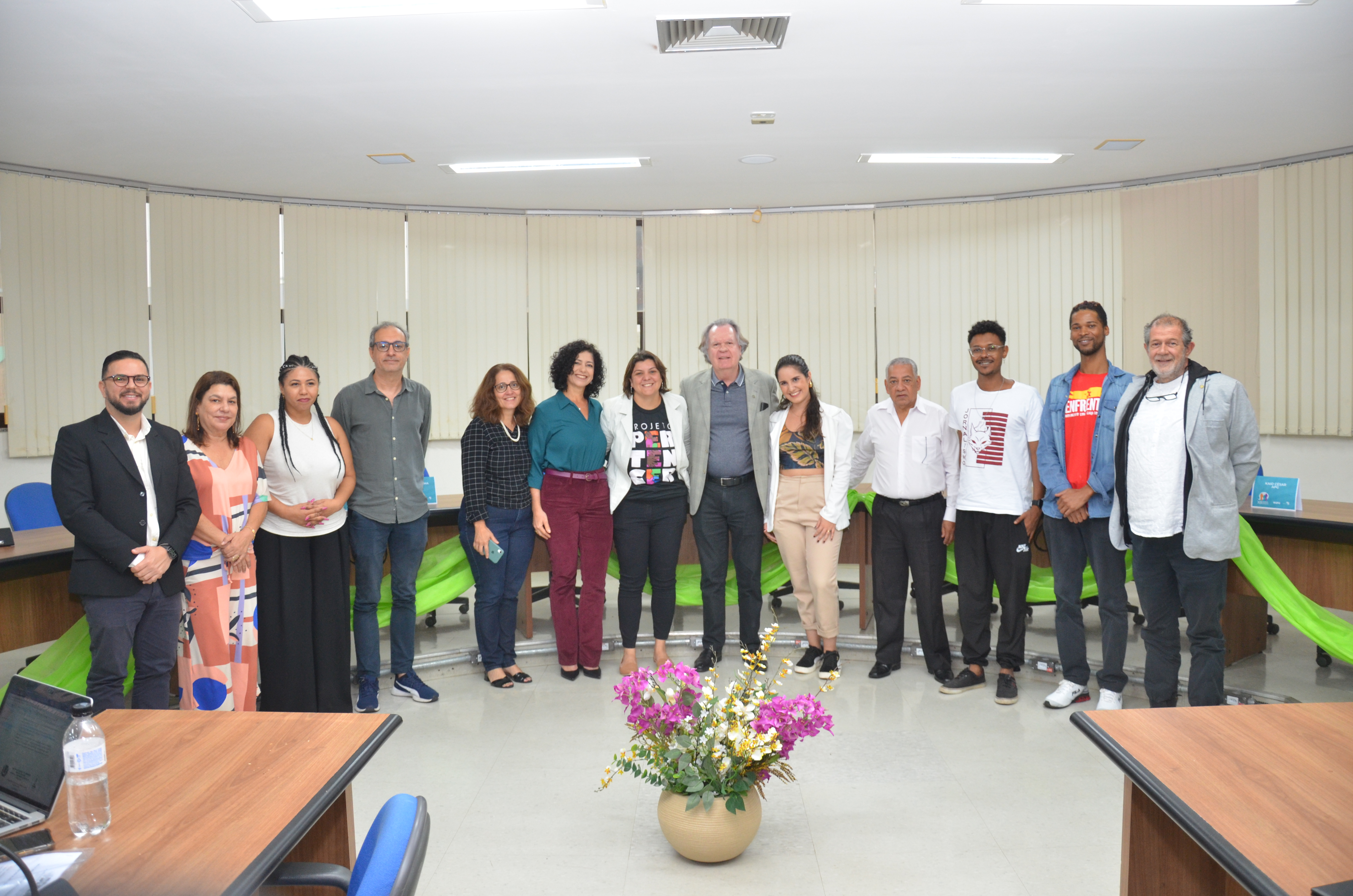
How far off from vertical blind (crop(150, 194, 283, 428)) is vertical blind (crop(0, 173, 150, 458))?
139mm

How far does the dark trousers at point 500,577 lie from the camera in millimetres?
4434

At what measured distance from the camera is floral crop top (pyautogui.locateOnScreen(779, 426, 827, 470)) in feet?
14.7

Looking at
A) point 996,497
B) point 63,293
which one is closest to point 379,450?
point 996,497

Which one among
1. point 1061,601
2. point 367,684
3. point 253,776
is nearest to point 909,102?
point 1061,601

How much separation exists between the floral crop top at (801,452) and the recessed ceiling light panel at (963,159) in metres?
2.47

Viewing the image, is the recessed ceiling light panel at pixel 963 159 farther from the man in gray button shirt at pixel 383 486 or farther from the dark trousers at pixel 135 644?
the dark trousers at pixel 135 644

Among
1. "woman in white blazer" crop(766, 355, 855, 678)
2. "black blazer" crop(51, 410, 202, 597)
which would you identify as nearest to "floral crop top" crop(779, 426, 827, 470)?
"woman in white blazer" crop(766, 355, 855, 678)

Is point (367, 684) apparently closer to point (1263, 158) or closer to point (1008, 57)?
point (1008, 57)

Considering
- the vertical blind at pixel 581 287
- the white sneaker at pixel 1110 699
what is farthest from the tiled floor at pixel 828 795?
the vertical blind at pixel 581 287

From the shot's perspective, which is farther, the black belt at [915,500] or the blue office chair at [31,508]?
the blue office chair at [31,508]

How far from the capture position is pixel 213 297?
677 cm

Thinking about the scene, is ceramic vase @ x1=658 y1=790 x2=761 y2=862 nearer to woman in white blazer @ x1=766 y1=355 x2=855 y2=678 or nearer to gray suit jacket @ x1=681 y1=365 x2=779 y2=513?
woman in white blazer @ x1=766 y1=355 x2=855 y2=678

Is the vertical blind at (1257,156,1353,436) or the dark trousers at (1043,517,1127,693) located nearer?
the dark trousers at (1043,517,1127,693)

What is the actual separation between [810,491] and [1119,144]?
325 centimetres
